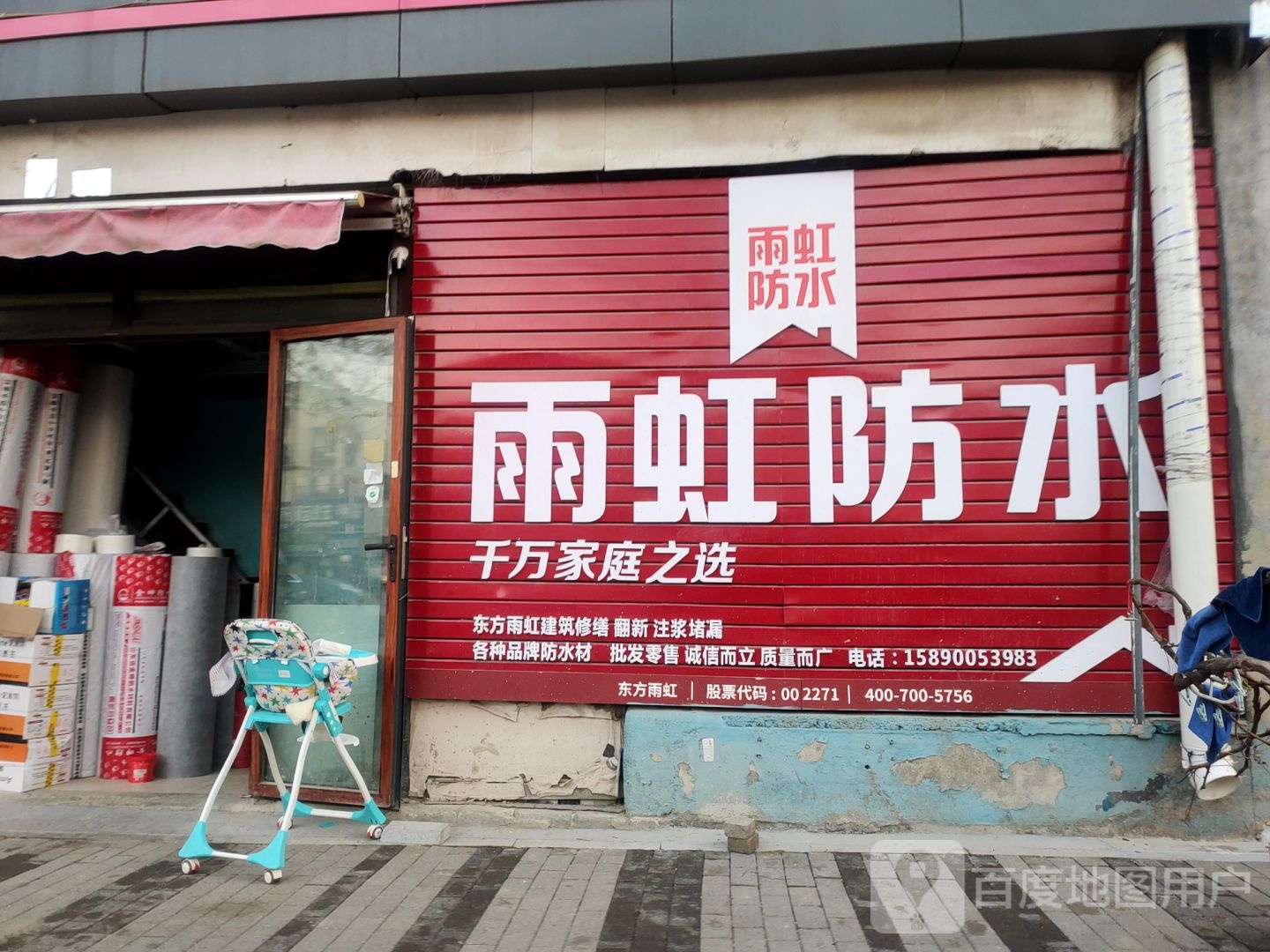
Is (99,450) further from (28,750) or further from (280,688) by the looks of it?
(280,688)

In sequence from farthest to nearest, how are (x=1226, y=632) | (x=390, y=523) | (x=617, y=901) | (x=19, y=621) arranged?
(x=19, y=621) < (x=390, y=523) < (x=617, y=901) < (x=1226, y=632)

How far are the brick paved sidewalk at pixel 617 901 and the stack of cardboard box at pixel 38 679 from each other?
3.56ft

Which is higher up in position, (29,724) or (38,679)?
(38,679)

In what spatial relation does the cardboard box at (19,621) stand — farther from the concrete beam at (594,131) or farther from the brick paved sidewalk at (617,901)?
the concrete beam at (594,131)

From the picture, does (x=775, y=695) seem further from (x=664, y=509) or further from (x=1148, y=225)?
(x=1148, y=225)

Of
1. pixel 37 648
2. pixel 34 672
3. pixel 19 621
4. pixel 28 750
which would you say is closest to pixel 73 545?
pixel 19 621

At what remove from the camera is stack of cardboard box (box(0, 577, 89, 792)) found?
572cm

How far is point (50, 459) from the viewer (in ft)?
21.2

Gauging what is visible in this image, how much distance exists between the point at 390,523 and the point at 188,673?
2267mm

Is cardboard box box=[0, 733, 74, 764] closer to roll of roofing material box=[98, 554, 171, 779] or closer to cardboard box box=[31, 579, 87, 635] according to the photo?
roll of roofing material box=[98, 554, 171, 779]

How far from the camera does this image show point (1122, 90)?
17.3ft

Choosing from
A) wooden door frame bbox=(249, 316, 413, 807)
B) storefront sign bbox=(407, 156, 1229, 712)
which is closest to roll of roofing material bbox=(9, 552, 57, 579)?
wooden door frame bbox=(249, 316, 413, 807)

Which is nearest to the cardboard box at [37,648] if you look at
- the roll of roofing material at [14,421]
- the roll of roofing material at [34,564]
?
the roll of roofing material at [34,564]

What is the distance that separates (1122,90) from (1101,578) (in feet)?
9.75
